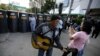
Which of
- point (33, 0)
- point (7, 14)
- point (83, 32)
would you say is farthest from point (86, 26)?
point (33, 0)

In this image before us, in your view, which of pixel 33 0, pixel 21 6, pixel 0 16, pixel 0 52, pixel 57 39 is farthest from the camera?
pixel 33 0

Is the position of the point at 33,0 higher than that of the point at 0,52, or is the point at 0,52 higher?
the point at 33,0

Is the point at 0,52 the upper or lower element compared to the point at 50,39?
lower

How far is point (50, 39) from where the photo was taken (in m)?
4.00

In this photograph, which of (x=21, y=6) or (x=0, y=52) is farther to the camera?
(x=21, y=6)

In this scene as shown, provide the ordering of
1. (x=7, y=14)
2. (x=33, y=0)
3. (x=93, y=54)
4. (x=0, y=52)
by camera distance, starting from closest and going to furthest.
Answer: (x=0, y=52) → (x=93, y=54) → (x=7, y=14) → (x=33, y=0)

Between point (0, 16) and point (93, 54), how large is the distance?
6.84 m

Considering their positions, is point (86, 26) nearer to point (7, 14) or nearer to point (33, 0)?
point (7, 14)

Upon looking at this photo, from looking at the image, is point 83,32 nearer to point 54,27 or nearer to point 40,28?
point 54,27

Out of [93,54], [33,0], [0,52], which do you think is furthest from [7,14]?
[33,0]

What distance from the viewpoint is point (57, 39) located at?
4176 mm

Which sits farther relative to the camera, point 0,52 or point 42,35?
point 0,52

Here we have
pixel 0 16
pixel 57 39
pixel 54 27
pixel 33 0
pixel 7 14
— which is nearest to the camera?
pixel 54 27

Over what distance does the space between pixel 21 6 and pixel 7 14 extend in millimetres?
19205
